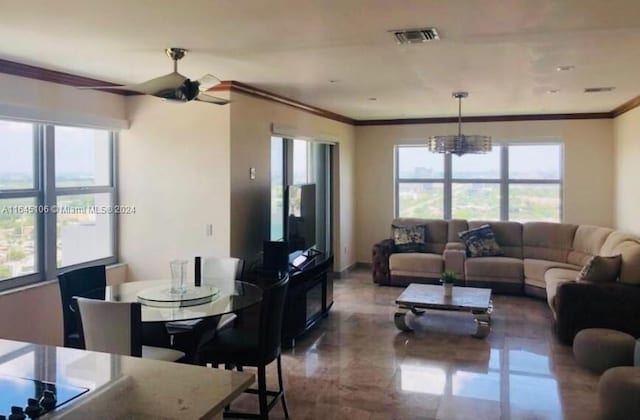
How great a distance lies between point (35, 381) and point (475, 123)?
7.63 m

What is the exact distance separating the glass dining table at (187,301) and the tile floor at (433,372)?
760mm

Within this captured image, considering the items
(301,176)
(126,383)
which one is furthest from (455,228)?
(126,383)

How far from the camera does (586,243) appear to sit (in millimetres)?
6949

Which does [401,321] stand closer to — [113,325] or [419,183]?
[113,325]

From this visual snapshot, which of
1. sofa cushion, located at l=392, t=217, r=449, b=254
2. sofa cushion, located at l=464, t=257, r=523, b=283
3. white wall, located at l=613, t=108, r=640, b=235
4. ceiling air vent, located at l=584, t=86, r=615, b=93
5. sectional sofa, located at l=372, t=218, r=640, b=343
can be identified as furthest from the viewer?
sofa cushion, located at l=392, t=217, r=449, b=254

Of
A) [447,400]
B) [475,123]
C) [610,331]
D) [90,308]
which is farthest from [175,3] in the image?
[475,123]

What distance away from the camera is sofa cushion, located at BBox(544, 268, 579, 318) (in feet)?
18.4

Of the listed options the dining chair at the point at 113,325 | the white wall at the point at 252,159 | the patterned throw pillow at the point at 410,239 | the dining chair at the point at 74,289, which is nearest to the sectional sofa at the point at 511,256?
the patterned throw pillow at the point at 410,239

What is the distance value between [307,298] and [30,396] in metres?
3.77

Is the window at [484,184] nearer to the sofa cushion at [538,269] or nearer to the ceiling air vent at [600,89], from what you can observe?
the sofa cushion at [538,269]

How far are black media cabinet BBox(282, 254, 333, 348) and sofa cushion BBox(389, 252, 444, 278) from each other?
1687mm

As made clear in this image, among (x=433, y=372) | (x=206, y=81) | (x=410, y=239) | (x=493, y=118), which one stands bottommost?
(x=433, y=372)

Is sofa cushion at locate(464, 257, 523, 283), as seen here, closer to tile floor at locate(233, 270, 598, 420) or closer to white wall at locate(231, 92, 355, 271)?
tile floor at locate(233, 270, 598, 420)

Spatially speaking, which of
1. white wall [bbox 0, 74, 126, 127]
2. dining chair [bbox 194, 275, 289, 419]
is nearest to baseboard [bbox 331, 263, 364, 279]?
white wall [bbox 0, 74, 126, 127]
